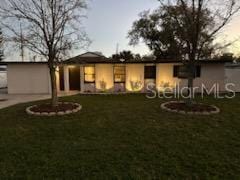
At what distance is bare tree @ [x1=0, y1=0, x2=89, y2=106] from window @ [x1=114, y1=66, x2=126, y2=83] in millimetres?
6242

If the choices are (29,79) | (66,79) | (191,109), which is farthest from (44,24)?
(29,79)

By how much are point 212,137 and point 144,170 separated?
2473mm

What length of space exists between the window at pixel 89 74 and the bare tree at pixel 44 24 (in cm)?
614

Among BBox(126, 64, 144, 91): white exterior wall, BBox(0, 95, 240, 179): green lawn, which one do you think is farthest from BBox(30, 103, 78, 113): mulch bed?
BBox(126, 64, 144, 91): white exterior wall

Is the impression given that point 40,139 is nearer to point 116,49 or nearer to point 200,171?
point 200,171

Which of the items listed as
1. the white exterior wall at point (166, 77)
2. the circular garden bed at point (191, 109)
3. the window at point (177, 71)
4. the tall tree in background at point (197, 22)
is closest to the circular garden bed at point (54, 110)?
the circular garden bed at point (191, 109)

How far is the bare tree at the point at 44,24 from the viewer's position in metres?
7.89

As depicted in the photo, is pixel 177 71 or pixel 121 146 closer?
pixel 121 146

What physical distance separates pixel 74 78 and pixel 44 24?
26.3 feet

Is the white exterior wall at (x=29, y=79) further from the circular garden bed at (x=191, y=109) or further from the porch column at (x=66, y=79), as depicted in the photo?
the circular garden bed at (x=191, y=109)

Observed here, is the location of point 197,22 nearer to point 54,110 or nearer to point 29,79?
point 54,110

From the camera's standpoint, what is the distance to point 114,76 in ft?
48.3

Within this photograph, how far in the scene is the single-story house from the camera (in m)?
14.4

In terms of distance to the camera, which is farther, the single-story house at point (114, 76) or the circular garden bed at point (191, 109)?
the single-story house at point (114, 76)
